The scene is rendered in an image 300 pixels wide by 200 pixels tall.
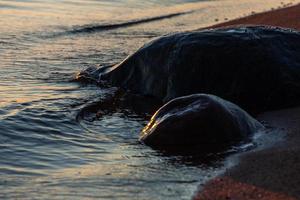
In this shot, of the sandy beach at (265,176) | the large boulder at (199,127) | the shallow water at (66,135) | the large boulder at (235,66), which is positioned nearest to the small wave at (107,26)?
the shallow water at (66,135)

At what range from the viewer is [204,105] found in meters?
5.59

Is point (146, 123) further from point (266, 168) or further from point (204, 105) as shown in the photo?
point (266, 168)

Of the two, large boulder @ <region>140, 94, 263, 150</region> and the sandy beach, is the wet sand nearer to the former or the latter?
large boulder @ <region>140, 94, 263, 150</region>

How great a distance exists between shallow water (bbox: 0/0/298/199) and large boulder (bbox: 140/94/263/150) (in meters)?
0.22

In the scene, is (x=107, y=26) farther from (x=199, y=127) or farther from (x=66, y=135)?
(x=199, y=127)

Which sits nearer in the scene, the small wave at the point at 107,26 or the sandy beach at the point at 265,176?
the sandy beach at the point at 265,176

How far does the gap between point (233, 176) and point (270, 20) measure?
1048 centimetres

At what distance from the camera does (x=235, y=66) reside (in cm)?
701

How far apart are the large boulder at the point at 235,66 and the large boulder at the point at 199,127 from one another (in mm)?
1305

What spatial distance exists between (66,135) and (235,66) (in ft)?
6.84

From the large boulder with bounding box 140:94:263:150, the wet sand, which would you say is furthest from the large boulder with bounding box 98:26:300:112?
the wet sand

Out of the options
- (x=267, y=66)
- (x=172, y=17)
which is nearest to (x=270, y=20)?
(x=172, y=17)

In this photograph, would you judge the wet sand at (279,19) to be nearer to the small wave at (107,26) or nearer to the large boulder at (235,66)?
the small wave at (107,26)

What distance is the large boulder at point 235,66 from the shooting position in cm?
691
